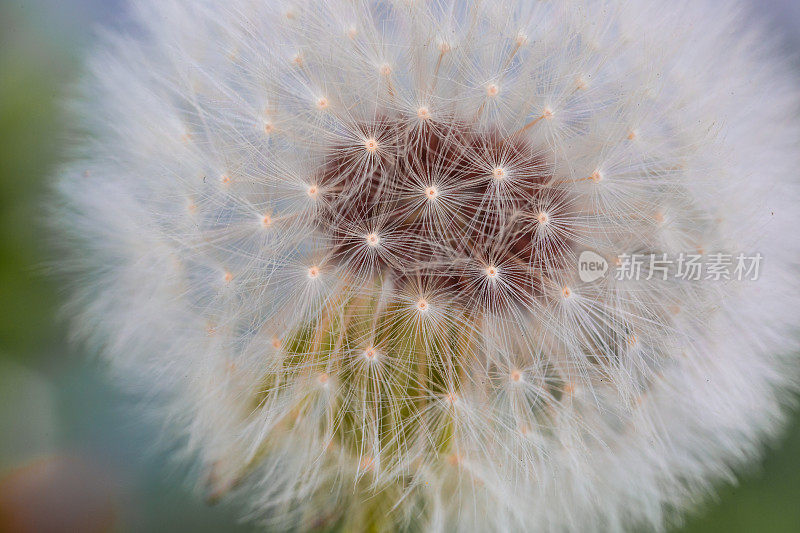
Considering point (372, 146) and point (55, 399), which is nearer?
point (372, 146)

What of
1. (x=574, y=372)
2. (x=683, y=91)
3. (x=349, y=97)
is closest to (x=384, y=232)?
(x=349, y=97)

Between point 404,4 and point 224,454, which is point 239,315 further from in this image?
point 404,4

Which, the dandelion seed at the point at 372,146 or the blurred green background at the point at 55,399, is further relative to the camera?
the blurred green background at the point at 55,399

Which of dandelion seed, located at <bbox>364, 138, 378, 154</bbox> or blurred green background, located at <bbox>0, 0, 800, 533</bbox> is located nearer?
dandelion seed, located at <bbox>364, 138, 378, 154</bbox>

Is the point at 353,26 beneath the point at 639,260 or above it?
above

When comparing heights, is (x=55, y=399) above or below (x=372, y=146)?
below

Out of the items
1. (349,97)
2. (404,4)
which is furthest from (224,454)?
(404,4)

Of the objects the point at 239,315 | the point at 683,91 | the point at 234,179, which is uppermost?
the point at 683,91

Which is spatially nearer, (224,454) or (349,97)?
(349,97)
